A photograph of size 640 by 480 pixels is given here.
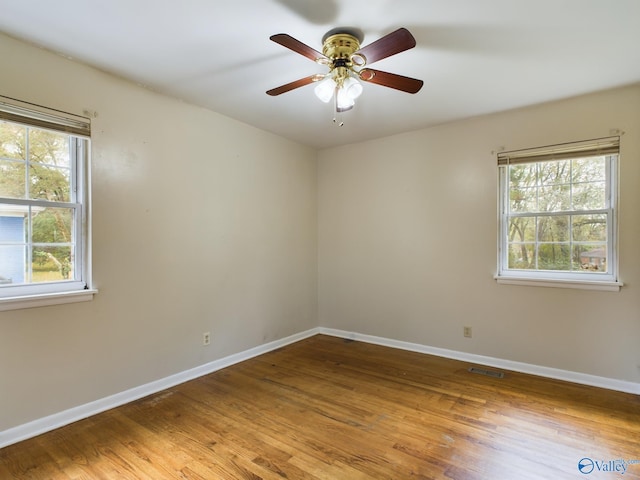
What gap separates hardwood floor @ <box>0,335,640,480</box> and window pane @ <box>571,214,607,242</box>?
1.29 m

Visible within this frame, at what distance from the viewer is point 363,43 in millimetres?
2217

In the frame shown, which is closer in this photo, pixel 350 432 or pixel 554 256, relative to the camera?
pixel 350 432

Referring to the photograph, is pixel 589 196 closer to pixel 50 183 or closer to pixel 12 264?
pixel 50 183

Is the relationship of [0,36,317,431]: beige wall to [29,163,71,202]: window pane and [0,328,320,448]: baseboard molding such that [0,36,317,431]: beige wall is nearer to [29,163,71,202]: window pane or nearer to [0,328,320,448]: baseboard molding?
[0,328,320,448]: baseboard molding

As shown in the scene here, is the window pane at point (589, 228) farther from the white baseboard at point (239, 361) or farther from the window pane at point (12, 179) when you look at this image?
the window pane at point (12, 179)

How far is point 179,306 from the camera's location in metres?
3.06

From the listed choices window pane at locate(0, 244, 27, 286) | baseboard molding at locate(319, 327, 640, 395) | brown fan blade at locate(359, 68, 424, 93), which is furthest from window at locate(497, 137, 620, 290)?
window pane at locate(0, 244, 27, 286)

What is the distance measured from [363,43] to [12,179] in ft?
8.00

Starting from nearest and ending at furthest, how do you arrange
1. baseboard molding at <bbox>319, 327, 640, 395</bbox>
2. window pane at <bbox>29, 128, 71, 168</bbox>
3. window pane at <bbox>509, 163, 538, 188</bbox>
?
1. window pane at <bbox>29, 128, 71, 168</bbox>
2. baseboard molding at <bbox>319, 327, 640, 395</bbox>
3. window pane at <bbox>509, 163, 538, 188</bbox>

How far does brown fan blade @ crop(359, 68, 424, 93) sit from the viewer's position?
6.73ft

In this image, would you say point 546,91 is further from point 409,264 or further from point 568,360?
point 568,360

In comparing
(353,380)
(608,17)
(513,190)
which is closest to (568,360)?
(513,190)

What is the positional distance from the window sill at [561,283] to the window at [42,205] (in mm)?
3631

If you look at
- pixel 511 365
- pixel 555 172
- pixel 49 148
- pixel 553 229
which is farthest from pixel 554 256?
pixel 49 148
